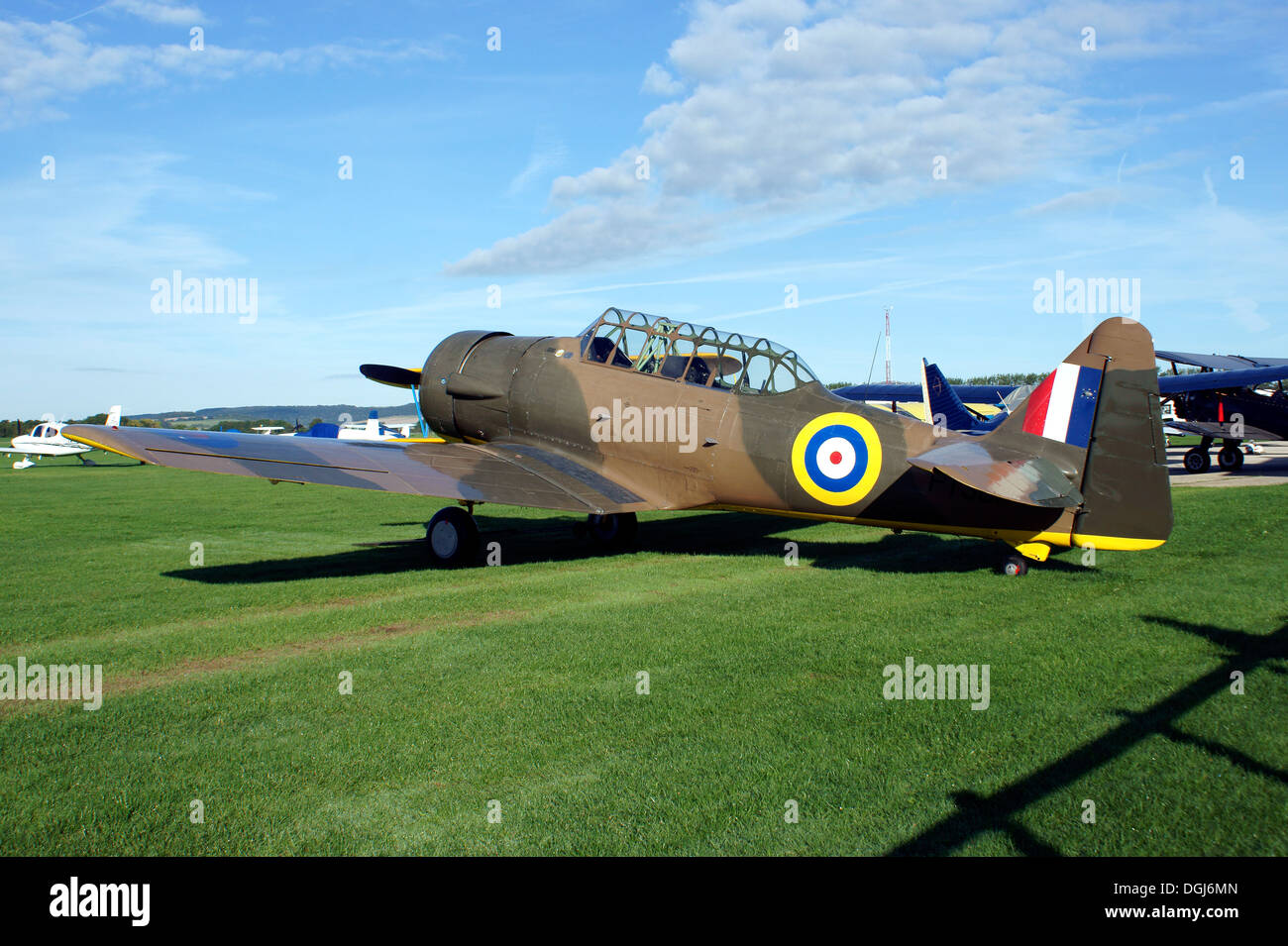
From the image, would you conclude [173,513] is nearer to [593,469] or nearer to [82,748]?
[593,469]

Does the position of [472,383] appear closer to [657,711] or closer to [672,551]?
[672,551]

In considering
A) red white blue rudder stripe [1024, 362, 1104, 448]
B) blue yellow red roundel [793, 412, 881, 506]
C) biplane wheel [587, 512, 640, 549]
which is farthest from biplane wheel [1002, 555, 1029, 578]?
biplane wheel [587, 512, 640, 549]

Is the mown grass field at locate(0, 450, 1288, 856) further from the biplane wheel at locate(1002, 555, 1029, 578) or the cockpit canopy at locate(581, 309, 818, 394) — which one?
the cockpit canopy at locate(581, 309, 818, 394)

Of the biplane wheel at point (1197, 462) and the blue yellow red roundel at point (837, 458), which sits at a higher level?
the blue yellow red roundel at point (837, 458)

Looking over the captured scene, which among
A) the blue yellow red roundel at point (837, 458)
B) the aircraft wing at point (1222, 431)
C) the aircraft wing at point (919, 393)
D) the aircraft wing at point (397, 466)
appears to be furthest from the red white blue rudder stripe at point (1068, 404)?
the aircraft wing at point (919, 393)

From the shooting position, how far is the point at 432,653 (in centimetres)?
607

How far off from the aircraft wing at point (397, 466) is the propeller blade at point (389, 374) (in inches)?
122

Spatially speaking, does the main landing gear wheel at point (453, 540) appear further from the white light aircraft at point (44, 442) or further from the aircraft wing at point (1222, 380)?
the white light aircraft at point (44, 442)

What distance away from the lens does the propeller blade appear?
45.8ft

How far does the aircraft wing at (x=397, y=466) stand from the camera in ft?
28.9

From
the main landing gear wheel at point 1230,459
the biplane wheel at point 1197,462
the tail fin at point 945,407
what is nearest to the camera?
the biplane wheel at point 1197,462

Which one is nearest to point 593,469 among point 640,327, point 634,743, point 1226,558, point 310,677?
point 640,327

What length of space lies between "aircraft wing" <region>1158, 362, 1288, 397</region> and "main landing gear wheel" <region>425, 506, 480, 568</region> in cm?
2030
